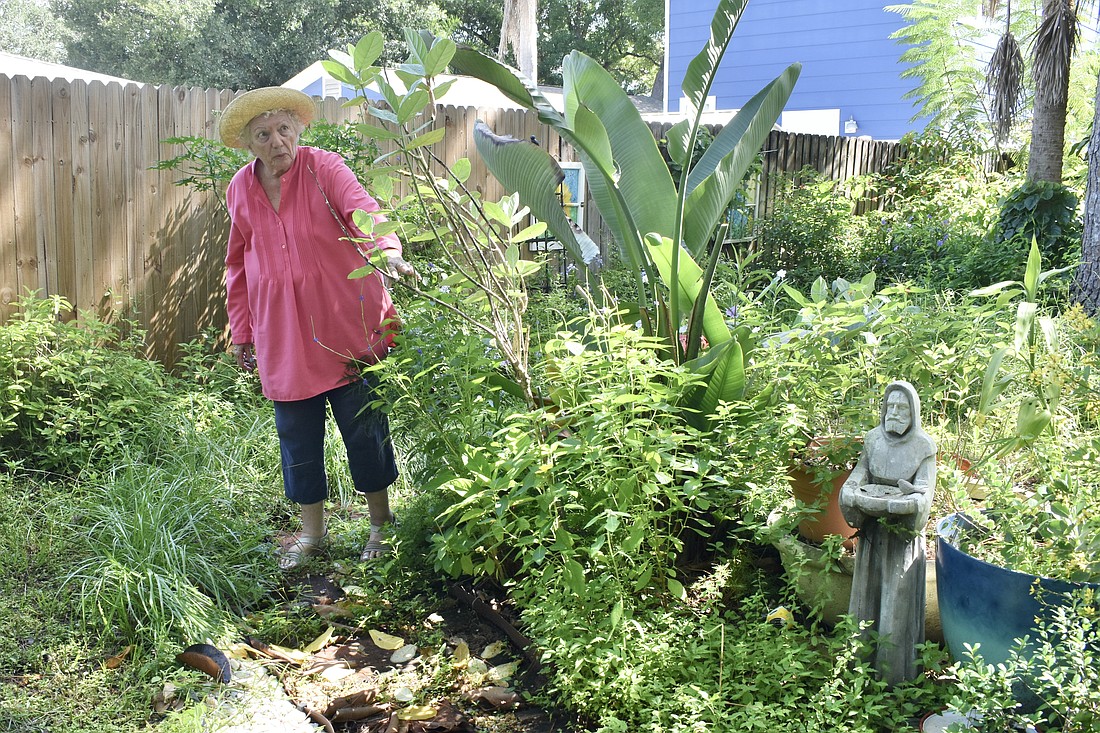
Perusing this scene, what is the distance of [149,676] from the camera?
291 cm

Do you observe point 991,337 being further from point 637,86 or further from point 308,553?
point 637,86

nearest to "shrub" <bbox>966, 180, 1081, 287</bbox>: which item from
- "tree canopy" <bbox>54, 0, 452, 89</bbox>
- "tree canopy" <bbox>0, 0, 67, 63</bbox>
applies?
"tree canopy" <bbox>54, 0, 452, 89</bbox>

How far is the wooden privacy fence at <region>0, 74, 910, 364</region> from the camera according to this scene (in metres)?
5.28

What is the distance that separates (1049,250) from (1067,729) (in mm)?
7730

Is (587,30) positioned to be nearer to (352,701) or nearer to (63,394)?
(63,394)

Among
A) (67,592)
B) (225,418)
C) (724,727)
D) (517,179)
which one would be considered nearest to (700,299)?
(517,179)

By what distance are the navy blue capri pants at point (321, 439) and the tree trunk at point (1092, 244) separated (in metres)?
4.44

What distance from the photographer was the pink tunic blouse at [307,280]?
11.7 ft

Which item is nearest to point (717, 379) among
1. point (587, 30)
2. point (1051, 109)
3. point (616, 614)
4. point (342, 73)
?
point (616, 614)

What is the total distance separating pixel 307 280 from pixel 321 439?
2.37ft

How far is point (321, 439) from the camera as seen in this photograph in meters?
3.83

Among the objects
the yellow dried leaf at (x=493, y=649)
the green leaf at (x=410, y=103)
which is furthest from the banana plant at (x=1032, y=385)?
the green leaf at (x=410, y=103)

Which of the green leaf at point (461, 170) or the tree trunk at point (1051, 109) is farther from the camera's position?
the tree trunk at point (1051, 109)

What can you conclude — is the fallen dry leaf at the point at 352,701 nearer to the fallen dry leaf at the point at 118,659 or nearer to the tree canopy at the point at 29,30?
the fallen dry leaf at the point at 118,659
